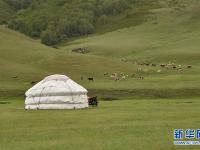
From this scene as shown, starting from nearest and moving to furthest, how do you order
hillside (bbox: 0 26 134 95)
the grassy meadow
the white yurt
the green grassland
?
the green grassland, the grassy meadow, the white yurt, hillside (bbox: 0 26 134 95)

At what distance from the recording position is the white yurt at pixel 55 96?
4125 centimetres

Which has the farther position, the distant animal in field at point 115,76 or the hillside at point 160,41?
the hillside at point 160,41

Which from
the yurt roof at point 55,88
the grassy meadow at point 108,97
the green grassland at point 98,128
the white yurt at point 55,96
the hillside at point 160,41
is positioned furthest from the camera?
the hillside at point 160,41

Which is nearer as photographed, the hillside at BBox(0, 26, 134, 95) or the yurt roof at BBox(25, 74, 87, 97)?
the yurt roof at BBox(25, 74, 87, 97)

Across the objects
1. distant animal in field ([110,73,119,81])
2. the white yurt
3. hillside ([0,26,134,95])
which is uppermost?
hillside ([0,26,134,95])

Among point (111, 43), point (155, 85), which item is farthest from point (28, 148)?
point (111, 43)

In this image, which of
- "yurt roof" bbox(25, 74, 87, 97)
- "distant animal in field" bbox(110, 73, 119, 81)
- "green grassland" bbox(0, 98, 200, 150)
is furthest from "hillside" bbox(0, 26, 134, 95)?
"green grassland" bbox(0, 98, 200, 150)

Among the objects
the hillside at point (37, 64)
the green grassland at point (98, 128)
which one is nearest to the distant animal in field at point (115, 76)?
the hillside at point (37, 64)

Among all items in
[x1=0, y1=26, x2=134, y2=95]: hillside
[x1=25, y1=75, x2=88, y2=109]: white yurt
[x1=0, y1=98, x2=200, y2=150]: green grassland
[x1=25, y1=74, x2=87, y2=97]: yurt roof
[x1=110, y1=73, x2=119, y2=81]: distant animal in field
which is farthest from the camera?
[x1=110, y1=73, x2=119, y2=81]: distant animal in field

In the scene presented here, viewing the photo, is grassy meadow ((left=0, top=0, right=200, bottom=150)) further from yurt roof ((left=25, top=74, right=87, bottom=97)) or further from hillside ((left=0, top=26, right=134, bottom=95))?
yurt roof ((left=25, top=74, right=87, bottom=97))

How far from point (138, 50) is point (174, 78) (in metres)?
56.5

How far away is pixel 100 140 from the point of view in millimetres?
24234

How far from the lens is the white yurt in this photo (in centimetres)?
4125

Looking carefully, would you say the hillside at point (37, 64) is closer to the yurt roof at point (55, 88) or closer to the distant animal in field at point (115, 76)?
the distant animal in field at point (115, 76)
